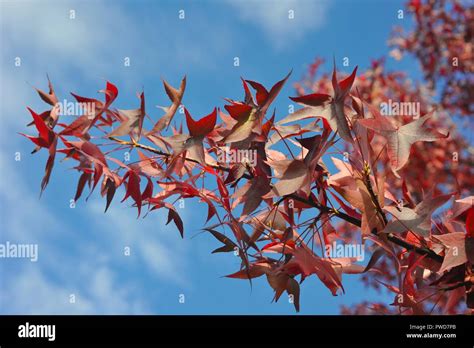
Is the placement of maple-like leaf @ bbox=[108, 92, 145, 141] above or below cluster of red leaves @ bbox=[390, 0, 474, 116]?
below

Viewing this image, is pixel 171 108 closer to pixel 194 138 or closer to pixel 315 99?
pixel 194 138

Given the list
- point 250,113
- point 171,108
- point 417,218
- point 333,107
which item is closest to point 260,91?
point 250,113

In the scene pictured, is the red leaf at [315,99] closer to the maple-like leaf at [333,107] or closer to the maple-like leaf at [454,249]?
the maple-like leaf at [333,107]

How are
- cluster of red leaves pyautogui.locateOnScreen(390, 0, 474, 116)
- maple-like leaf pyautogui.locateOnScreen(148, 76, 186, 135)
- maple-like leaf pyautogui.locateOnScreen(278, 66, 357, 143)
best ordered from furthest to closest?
cluster of red leaves pyautogui.locateOnScreen(390, 0, 474, 116) < maple-like leaf pyautogui.locateOnScreen(148, 76, 186, 135) < maple-like leaf pyautogui.locateOnScreen(278, 66, 357, 143)

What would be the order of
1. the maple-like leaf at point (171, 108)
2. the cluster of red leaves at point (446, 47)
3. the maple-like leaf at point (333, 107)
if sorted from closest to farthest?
1. the maple-like leaf at point (333, 107)
2. the maple-like leaf at point (171, 108)
3. the cluster of red leaves at point (446, 47)

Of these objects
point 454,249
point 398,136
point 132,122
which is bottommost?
point 454,249

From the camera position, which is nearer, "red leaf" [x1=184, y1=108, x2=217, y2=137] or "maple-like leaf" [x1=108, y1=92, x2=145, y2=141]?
"red leaf" [x1=184, y1=108, x2=217, y2=137]

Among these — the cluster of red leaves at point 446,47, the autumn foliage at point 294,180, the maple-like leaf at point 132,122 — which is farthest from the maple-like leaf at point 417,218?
the cluster of red leaves at point 446,47

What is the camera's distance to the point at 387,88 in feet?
21.4

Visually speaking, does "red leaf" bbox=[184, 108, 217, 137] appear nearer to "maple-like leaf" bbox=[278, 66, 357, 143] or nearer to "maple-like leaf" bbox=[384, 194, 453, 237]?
"maple-like leaf" bbox=[278, 66, 357, 143]

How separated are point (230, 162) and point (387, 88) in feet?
18.2

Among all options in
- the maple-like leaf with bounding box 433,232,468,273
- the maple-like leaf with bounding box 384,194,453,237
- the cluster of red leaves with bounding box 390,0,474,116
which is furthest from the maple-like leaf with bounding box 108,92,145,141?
the cluster of red leaves with bounding box 390,0,474,116
